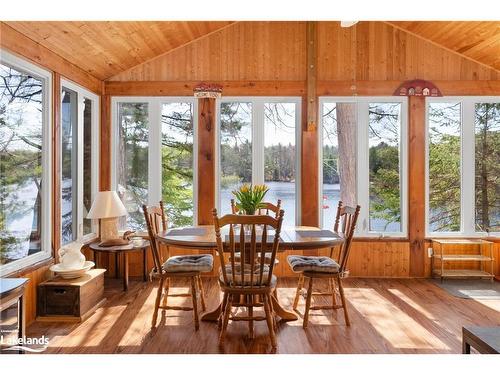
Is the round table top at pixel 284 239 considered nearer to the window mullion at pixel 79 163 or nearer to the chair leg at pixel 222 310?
the chair leg at pixel 222 310

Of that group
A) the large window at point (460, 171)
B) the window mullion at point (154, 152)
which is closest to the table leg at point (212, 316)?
the window mullion at point (154, 152)

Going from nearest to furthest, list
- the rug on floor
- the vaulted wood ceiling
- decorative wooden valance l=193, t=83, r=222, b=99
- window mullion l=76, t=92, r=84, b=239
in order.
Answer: the vaulted wood ceiling < the rug on floor < window mullion l=76, t=92, r=84, b=239 < decorative wooden valance l=193, t=83, r=222, b=99

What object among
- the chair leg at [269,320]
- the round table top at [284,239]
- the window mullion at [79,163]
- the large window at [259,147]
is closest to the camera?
the chair leg at [269,320]

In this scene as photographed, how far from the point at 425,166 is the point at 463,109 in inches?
34.4

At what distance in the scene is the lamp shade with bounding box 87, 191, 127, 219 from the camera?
4.37 meters

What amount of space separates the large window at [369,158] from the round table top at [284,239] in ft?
5.46

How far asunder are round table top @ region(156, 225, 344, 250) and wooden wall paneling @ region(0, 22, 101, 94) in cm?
185

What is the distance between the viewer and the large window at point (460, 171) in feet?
17.1

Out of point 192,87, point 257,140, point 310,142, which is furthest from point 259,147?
point 192,87

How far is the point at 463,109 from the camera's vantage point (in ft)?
17.0

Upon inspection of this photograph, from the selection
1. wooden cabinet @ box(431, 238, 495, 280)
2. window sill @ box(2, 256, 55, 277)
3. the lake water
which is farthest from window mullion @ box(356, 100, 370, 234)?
window sill @ box(2, 256, 55, 277)

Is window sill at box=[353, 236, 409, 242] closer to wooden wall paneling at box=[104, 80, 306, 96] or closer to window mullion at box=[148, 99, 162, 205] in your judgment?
wooden wall paneling at box=[104, 80, 306, 96]

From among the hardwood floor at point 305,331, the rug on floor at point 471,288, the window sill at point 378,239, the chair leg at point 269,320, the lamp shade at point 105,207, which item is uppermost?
the lamp shade at point 105,207

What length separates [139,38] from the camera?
4445mm
